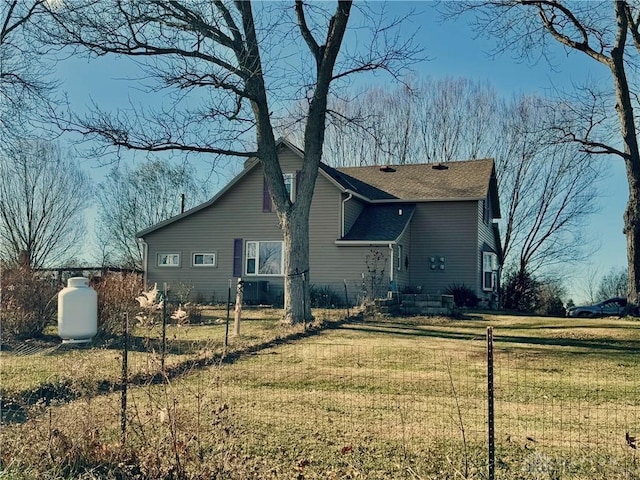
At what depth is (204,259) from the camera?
2366cm

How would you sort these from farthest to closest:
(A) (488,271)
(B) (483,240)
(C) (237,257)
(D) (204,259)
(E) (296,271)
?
(A) (488,271) → (B) (483,240) → (D) (204,259) → (C) (237,257) → (E) (296,271)

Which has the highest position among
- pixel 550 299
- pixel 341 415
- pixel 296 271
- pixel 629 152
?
pixel 629 152

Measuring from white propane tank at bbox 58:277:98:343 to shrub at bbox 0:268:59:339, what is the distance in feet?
25.1

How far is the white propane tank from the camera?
443 cm

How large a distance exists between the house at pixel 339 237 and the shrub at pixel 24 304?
10201mm

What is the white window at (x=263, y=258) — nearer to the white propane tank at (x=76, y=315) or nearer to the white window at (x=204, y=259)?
the white window at (x=204, y=259)

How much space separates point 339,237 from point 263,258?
10.5 ft

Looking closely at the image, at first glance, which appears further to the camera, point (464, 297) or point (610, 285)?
point (610, 285)

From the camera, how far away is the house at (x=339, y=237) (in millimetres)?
21594

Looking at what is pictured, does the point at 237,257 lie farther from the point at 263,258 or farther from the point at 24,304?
the point at 24,304

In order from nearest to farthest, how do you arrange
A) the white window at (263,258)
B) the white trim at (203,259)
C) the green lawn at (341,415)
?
the green lawn at (341,415)
the white window at (263,258)
the white trim at (203,259)

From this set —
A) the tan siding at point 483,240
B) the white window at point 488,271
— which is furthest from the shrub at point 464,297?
the white window at point 488,271

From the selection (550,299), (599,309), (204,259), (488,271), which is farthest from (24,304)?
(599,309)

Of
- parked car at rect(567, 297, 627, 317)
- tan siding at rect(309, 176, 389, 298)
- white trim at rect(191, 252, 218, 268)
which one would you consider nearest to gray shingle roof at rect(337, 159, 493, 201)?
tan siding at rect(309, 176, 389, 298)
